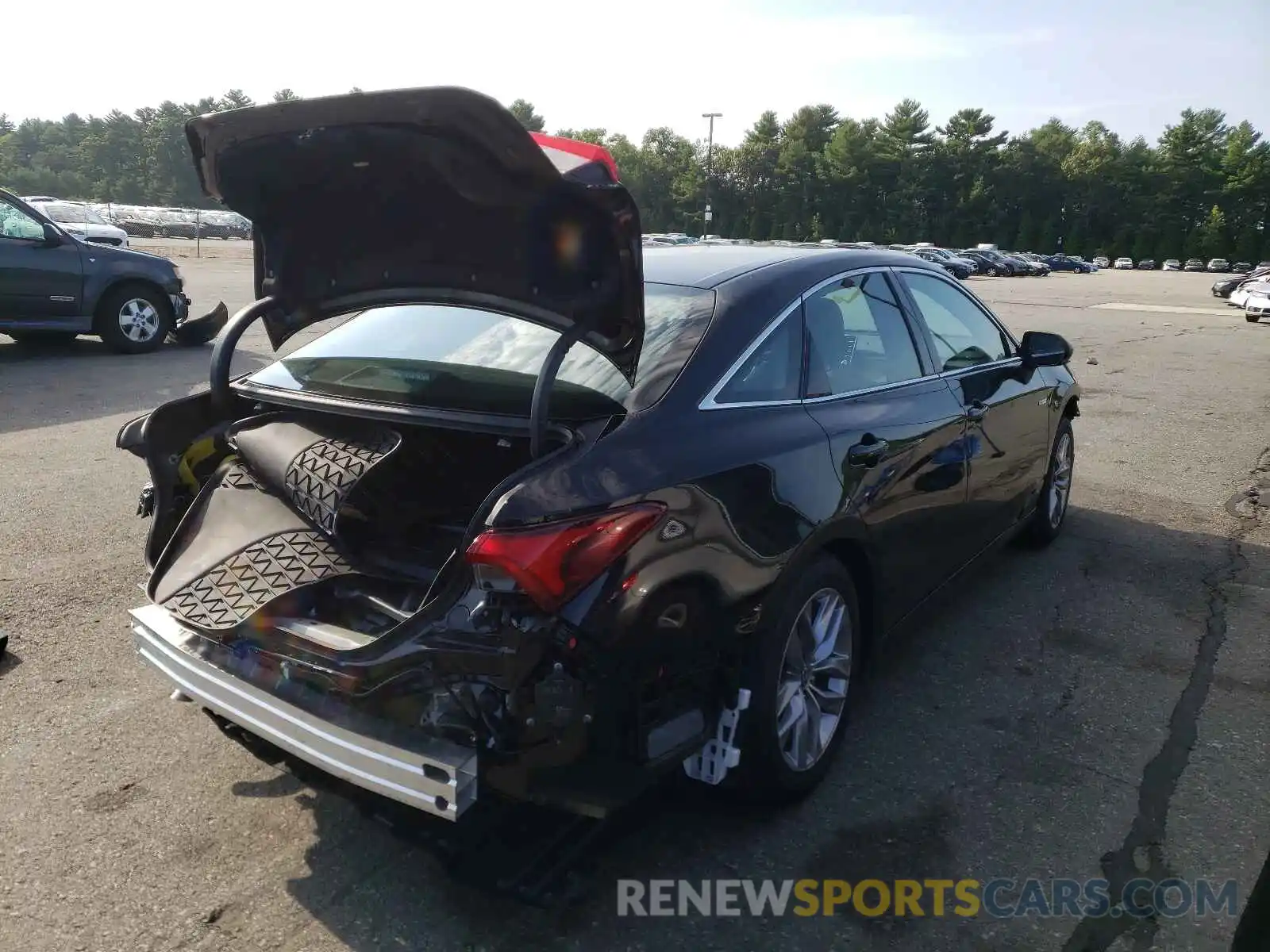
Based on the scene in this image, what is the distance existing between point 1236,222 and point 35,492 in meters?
104

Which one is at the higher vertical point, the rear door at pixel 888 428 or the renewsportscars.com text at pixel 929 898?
the rear door at pixel 888 428

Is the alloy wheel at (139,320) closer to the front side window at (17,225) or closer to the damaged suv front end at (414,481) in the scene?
the front side window at (17,225)

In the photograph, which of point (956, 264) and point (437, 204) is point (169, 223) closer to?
point (956, 264)

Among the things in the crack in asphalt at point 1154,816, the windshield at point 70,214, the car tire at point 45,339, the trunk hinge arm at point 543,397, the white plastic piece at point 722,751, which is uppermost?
the windshield at point 70,214

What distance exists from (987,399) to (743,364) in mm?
1724

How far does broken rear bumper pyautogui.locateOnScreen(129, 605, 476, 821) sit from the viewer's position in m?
2.18

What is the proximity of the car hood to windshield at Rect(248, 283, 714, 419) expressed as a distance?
0.13 metres

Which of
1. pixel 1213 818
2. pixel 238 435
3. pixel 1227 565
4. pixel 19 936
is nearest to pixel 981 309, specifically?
pixel 1227 565

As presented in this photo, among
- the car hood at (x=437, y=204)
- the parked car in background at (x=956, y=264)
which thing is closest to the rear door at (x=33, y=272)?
the car hood at (x=437, y=204)

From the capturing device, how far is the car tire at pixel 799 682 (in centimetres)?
265

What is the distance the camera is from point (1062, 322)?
70.6 feet

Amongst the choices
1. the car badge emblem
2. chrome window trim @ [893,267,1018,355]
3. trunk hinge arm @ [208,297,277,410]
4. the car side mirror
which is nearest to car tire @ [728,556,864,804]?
the car badge emblem

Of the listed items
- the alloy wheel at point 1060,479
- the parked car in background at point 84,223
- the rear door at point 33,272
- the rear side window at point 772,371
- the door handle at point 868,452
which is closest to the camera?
the rear side window at point 772,371

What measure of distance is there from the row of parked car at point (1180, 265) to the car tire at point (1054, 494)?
291 ft
